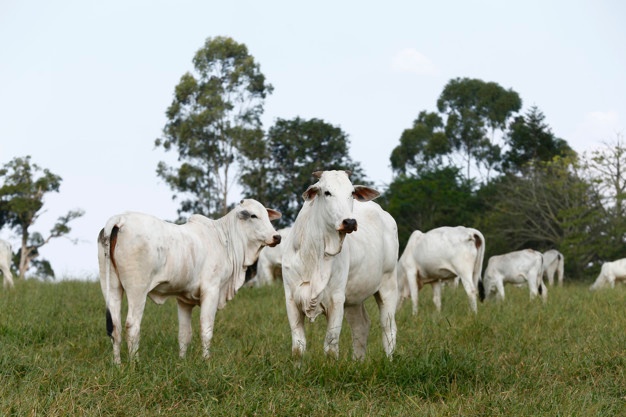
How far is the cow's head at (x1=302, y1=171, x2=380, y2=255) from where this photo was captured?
6.79 meters

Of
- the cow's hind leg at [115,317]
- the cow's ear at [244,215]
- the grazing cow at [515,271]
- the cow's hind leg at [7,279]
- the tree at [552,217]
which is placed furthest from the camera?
the tree at [552,217]

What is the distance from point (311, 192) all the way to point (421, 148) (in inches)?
1906

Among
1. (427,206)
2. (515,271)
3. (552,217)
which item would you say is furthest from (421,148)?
(515,271)

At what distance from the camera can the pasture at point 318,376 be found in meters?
5.68

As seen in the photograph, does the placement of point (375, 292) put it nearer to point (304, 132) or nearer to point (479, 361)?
point (479, 361)

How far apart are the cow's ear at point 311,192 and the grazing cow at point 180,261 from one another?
5.21ft

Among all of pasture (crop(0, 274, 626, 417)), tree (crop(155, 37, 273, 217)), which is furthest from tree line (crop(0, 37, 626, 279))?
pasture (crop(0, 274, 626, 417))

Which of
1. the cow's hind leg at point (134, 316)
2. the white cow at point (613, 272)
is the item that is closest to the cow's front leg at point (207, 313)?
the cow's hind leg at point (134, 316)

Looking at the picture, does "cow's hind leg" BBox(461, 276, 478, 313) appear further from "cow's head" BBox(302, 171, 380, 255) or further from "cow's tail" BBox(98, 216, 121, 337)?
"cow's tail" BBox(98, 216, 121, 337)

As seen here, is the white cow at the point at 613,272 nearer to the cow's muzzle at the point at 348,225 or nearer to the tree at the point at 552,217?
the tree at the point at 552,217

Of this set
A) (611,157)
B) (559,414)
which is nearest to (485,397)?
(559,414)

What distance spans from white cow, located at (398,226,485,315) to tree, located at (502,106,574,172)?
32.8 m

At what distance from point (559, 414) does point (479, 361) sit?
147 centimetres

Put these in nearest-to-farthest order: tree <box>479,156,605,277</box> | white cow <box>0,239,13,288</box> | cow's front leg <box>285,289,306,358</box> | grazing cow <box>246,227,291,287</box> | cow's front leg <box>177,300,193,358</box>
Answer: cow's front leg <box>285,289,306,358</box> → cow's front leg <box>177,300,193,358</box> → white cow <box>0,239,13,288</box> → grazing cow <box>246,227,291,287</box> → tree <box>479,156,605,277</box>
